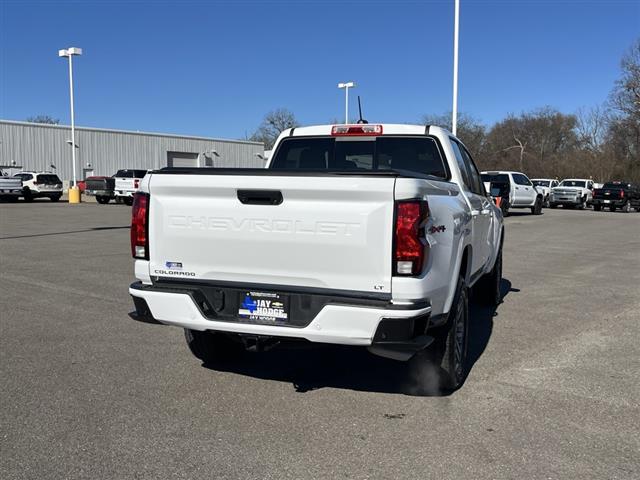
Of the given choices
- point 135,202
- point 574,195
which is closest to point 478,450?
point 135,202

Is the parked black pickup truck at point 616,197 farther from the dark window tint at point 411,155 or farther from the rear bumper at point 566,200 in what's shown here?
the dark window tint at point 411,155

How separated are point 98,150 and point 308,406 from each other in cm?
5663

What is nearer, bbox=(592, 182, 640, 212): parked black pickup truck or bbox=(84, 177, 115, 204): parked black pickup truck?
bbox=(84, 177, 115, 204): parked black pickup truck

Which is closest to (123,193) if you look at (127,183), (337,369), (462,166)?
(127,183)

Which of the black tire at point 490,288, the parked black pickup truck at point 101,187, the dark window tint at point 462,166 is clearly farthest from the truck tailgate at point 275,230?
the parked black pickup truck at point 101,187

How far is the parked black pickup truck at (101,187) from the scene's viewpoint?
35.8 meters

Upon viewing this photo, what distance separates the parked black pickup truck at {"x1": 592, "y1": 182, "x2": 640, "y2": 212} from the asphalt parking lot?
3197cm

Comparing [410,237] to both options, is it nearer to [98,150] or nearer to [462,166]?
[462,166]

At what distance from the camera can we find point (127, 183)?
3316cm

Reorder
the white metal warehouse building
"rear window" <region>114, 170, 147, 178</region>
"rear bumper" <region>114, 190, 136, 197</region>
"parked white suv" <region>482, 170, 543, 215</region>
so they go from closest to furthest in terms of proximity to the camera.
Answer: "parked white suv" <region>482, 170, 543, 215</region>, "rear window" <region>114, 170, 147, 178</region>, "rear bumper" <region>114, 190, 136, 197</region>, the white metal warehouse building

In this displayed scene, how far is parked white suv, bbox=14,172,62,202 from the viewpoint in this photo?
3744cm

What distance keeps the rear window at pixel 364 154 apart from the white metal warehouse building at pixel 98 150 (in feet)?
150

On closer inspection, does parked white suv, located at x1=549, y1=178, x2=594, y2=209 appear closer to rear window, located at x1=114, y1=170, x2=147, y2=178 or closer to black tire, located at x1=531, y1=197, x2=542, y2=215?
black tire, located at x1=531, y1=197, x2=542, y2=215

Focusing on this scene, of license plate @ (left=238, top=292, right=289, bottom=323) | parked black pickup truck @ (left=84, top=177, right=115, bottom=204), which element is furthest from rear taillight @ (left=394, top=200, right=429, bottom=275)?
parked black pickup truck @ (left=84, top=177, right=115, bottom=204)
